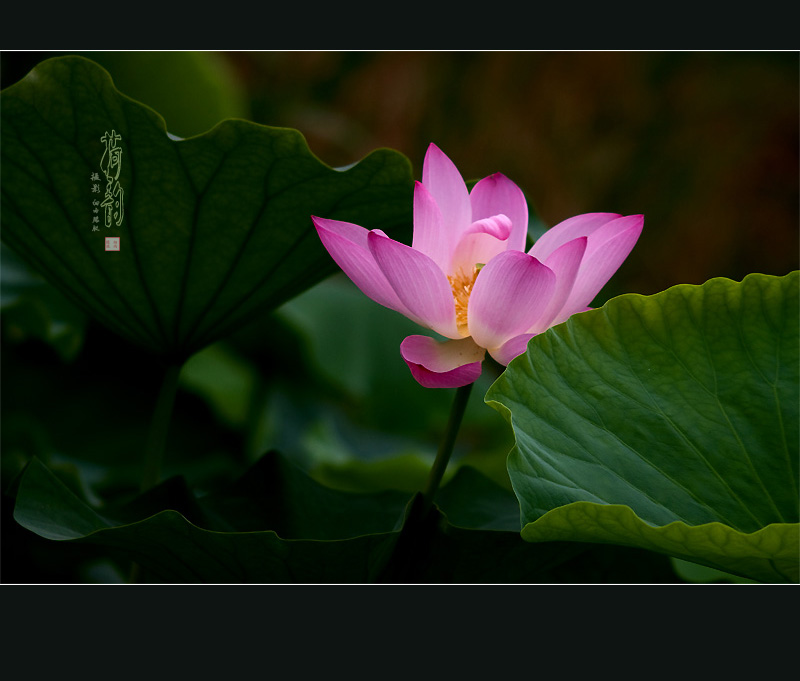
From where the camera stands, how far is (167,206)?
0.50 meters

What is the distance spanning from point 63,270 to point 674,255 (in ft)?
3.94

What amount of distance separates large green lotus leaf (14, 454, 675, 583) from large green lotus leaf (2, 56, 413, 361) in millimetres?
111

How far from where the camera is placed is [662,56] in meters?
1.43

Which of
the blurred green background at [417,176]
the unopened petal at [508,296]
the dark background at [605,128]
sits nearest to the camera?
the unopened petal at [508,296]

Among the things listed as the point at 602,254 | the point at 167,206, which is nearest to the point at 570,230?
the point at 602,254

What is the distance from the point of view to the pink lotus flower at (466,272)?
15.2 inches

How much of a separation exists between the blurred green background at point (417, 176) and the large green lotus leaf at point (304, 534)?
0.34 ft

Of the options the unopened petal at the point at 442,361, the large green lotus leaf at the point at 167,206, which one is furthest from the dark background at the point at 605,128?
the unopened petal at the point at 442,361

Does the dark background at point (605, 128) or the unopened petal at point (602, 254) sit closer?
the unopened petal at point (602, 254)

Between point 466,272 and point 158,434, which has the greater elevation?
point 466,272

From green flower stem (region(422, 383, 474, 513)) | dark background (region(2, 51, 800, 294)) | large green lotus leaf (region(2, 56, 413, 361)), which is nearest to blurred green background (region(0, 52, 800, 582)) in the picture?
dark background (region(2, 51, 800, 294))

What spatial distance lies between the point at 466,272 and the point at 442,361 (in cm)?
6

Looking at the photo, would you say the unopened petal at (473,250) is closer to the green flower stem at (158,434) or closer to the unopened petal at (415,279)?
the unopened petal at (415,279)

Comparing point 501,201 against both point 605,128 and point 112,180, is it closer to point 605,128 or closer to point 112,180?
point 112,180
